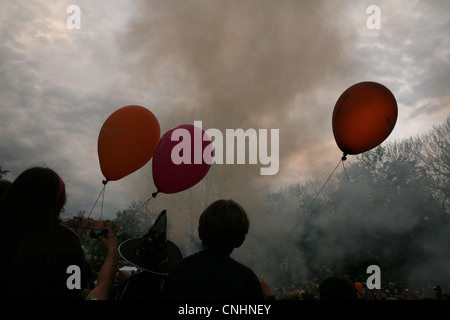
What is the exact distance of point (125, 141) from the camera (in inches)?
141

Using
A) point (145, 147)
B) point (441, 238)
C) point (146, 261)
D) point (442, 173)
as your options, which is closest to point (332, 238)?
point (441, 238)

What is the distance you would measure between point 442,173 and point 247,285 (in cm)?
1876

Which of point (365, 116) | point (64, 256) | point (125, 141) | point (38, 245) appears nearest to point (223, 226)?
point (64, 256)

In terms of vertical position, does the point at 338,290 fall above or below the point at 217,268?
below

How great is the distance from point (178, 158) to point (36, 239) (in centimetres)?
227

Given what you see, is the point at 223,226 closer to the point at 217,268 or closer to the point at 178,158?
the point at 217,268

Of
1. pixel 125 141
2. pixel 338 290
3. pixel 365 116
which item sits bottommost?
pixel 338 290

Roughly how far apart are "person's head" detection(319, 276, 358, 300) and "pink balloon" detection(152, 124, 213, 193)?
2.12 m

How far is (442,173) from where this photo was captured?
1588cm

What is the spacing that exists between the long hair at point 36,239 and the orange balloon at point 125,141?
2.16 metres

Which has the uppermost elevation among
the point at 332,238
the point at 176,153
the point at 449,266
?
the point at 176,153

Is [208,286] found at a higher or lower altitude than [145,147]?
lower

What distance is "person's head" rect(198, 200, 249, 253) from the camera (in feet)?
4.83
